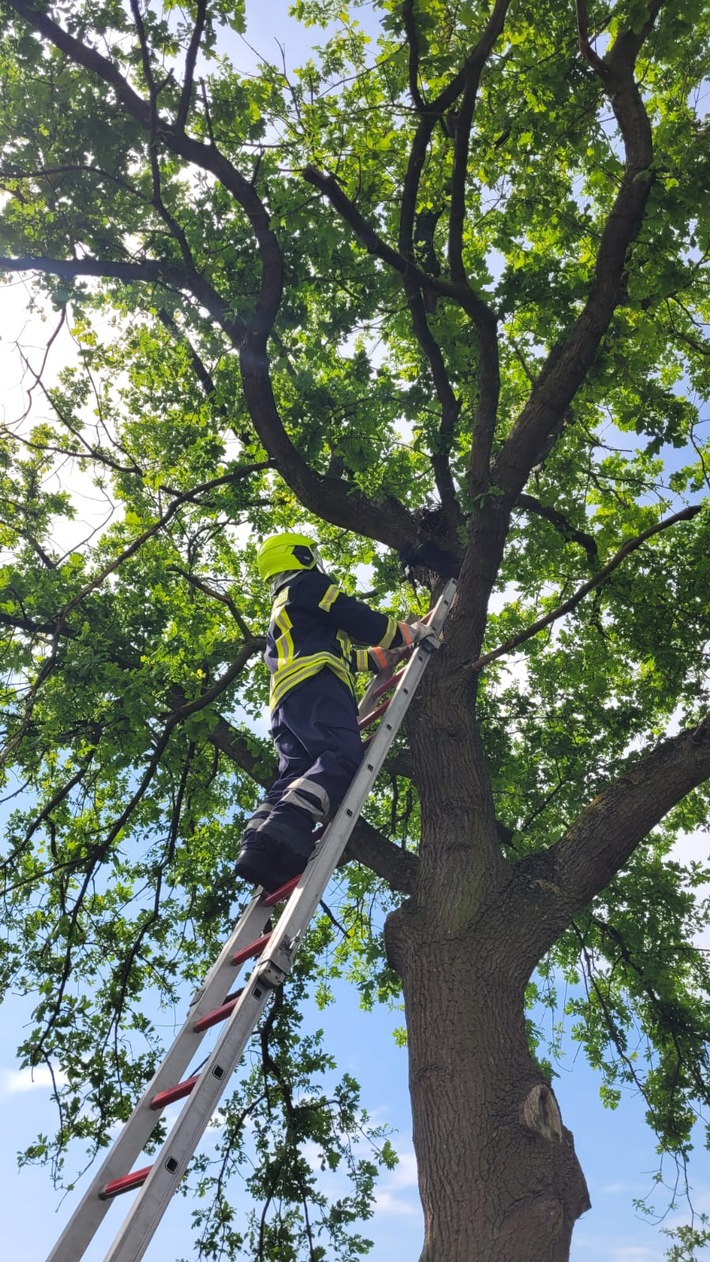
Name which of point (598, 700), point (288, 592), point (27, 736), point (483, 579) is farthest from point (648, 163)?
point (27, 736)

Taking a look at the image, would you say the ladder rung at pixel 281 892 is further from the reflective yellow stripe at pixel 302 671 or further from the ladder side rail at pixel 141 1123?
the reflective yellow stripe at pixel 302 671

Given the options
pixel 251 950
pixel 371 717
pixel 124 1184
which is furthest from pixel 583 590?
pixel 124 1184

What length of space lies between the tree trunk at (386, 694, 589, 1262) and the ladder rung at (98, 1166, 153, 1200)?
1.32 metres

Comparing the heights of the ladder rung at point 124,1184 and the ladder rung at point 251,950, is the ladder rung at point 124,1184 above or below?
below

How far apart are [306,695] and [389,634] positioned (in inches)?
26.8

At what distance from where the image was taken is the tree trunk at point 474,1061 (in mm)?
3283

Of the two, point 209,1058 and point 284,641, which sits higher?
point 284,641

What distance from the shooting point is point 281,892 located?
3643mm

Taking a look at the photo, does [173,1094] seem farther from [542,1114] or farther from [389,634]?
[389,634]

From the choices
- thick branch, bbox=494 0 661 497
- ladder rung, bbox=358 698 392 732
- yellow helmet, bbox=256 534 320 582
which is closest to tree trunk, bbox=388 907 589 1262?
ladder rung, bbox=358 698 392 732

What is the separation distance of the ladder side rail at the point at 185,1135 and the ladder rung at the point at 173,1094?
0.30 meters

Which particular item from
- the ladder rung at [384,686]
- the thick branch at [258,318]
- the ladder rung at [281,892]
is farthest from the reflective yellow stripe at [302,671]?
the thick branch at [258,318]

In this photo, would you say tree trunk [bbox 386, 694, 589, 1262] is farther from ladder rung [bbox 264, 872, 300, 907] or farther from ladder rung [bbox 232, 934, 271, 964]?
ladder rung [bbox 232, 934, 271, 964]

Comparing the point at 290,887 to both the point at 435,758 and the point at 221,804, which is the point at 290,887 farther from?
the point at 221,804
